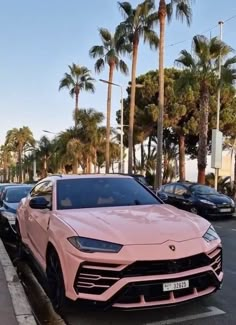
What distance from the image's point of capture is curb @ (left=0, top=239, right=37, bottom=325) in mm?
5012

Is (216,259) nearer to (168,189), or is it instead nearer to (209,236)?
(209,236)

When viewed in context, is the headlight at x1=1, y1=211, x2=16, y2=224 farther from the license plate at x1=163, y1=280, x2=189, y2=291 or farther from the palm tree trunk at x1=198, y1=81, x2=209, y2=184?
the palm tree trunk at x1=198, y1=81, x2=209, y2=184

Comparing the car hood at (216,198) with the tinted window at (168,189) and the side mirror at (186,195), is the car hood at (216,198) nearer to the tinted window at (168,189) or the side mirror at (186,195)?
the side mirror at (186,195)

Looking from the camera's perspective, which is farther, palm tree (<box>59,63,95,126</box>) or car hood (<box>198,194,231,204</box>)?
palm tree (<box>59,63,95,126</box>)

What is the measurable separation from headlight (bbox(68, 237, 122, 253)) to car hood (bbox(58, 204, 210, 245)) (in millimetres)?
45

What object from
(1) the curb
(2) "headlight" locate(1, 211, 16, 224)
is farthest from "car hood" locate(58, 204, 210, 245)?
(2) "headlight" locate(1, 211, 16, 224)

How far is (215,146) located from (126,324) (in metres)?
18.4

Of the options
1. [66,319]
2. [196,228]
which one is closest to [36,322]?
[66,319]

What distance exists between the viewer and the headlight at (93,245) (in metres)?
4.59

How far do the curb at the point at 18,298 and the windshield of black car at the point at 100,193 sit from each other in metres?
1.16

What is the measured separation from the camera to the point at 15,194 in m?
12.9

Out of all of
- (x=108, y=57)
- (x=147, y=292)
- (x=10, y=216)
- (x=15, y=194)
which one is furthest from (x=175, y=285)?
(x=108, y=57)

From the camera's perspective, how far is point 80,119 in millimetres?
55031

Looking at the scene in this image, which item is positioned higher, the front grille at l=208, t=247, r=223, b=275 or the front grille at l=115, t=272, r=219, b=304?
the front grille at l=208, t=247, r=223, b=275
